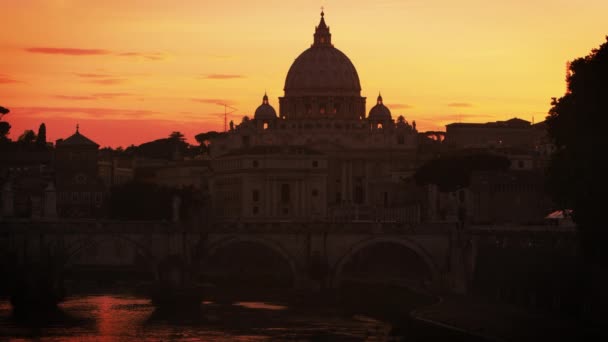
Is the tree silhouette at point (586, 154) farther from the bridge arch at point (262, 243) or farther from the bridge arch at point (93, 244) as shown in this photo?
the bridge arch at point (93, 244)

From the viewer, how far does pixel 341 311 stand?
396 ft

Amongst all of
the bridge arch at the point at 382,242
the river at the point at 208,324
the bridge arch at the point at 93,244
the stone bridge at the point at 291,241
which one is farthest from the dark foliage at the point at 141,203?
the river at the point at 208,324

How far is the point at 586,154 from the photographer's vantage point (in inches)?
3989

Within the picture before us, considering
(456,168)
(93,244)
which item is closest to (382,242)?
(93,244)

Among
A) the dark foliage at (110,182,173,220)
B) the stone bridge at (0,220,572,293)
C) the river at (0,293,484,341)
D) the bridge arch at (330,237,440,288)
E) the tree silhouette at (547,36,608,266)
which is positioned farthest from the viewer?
the dark foliage at (110,182,173,220)

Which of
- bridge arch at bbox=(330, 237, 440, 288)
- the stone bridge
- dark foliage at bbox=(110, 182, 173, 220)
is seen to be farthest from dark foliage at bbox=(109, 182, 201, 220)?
bridge arch at bbox=(330, 237, 440, 288)

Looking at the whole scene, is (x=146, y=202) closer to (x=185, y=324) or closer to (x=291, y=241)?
(x=291, y=241)

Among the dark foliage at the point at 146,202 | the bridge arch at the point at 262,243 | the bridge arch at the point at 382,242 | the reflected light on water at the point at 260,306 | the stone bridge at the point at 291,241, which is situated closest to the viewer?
the reflected light on water at the point at 260,306

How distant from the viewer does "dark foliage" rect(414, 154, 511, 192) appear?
190500 mm

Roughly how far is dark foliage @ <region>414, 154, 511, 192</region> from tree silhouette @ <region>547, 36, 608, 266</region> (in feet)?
269

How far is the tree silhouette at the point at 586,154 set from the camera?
100 meters

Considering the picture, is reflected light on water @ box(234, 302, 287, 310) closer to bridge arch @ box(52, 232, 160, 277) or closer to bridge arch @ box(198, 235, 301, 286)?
bridge arch @ box(52, 232, 160, 277)

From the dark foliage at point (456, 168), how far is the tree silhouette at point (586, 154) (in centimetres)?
8202

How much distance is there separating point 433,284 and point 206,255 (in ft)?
44.5
